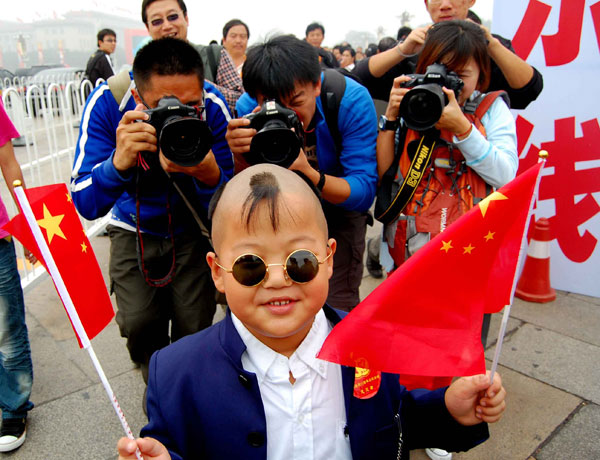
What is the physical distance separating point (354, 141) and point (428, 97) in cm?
39

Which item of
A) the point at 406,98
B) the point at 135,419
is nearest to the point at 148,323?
the point at 135,419

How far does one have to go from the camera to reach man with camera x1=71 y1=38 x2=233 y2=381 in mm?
1850

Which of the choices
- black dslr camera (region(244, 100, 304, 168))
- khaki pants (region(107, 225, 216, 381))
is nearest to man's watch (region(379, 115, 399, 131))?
black dslr camera (region(244, 100, 304, 168))

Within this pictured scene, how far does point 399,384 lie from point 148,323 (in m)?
1.31

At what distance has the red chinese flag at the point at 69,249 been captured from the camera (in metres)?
1.37

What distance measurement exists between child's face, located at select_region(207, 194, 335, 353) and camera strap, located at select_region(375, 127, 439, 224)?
3.29ft

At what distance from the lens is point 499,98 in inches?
87.4

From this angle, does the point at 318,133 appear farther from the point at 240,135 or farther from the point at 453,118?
the point at 453,118

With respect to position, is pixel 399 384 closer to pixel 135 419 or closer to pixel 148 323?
pixel 148 323

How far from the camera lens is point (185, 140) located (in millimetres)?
1847

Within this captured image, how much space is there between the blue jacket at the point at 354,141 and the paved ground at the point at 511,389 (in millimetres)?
1204

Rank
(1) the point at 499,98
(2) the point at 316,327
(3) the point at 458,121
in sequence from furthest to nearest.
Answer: (1) the point at 499,98, (3) the point at 458,121, (2) the point at 316,327

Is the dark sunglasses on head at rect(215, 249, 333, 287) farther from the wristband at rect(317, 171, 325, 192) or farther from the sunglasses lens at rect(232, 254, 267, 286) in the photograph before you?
the wristband at rect(317, 171, 325, 192)

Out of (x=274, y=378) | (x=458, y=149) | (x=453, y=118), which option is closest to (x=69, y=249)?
(x=274, y=378)
